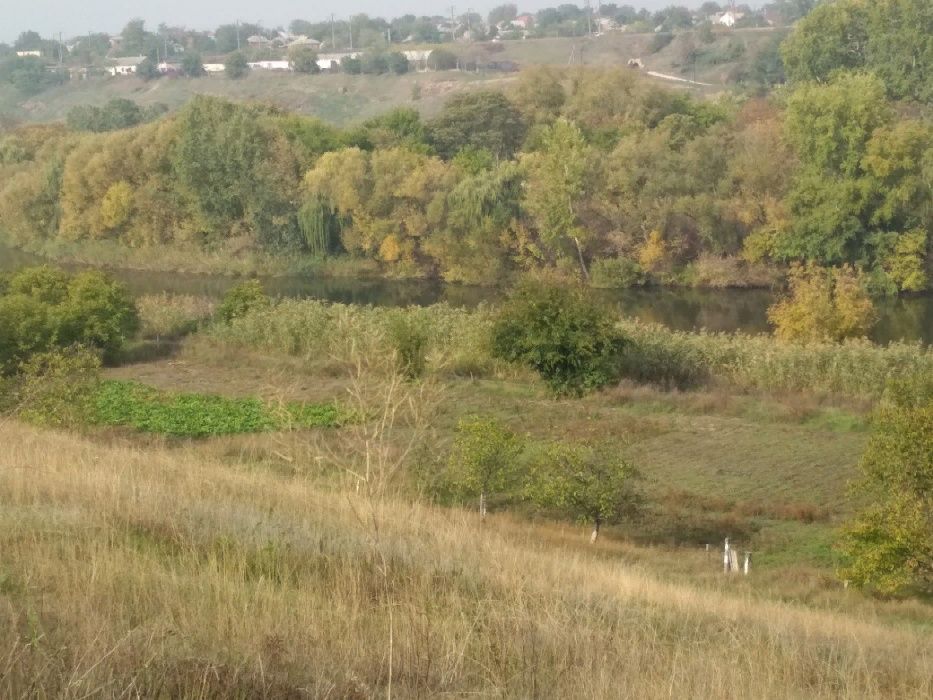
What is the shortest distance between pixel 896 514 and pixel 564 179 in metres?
37.5

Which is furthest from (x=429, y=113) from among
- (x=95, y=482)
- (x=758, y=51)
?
(x=95, y=482)

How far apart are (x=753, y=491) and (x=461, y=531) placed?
1245 cm

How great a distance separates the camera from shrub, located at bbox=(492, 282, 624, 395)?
2573 cm

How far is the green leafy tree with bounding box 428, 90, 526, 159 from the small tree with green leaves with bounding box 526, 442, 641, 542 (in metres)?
44.5

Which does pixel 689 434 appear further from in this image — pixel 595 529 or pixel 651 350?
pixel 595 529

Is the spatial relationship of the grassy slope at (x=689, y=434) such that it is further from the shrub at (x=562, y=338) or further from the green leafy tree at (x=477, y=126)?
the green leafy tree at (x=477, y=126)

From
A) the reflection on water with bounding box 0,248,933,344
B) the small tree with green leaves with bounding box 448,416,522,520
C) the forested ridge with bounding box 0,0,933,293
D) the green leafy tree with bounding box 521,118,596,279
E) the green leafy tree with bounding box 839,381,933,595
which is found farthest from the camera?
the green leafy tree with bounding box 521,118,596,279

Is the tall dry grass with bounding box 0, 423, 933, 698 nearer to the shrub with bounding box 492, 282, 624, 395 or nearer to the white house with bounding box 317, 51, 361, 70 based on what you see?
the shrub with bounding box 492, 282, 624, 395

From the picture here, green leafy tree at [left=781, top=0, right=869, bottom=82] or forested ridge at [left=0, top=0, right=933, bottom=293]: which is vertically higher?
green leafy tree at [left=781, top=0, right=869, bottom=82]

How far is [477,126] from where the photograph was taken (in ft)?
197

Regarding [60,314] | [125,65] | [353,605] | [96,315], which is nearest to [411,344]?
[96,315]

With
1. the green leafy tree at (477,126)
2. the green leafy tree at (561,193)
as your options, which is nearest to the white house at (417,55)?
the green leafy tree at (477,126)

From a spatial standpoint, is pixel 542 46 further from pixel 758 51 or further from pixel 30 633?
pixel 30 633

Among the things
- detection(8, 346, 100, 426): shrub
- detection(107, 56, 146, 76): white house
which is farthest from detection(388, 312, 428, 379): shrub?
detection(107, 56, 146, 76): white house
